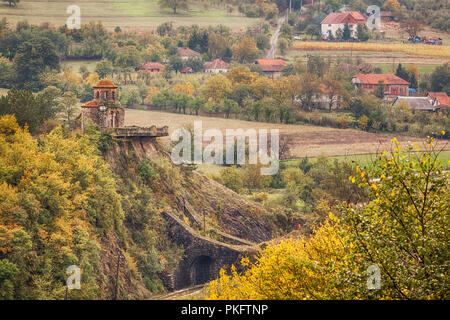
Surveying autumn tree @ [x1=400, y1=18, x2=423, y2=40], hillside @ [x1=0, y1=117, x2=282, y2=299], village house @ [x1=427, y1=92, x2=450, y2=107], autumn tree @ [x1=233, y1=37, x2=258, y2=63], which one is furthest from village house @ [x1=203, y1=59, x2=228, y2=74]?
hillside @ [x1=0, y1=117, x2=282, y2=299]

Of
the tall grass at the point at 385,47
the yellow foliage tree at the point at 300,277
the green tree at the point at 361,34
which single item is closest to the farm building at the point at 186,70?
the tall grass at the point at 385,47

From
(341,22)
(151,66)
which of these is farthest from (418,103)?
(151,66)

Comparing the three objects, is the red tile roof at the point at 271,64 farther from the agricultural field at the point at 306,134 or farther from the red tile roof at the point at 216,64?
the agricultural field at the point at 306,134

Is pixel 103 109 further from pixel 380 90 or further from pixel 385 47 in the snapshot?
pixel 385 47

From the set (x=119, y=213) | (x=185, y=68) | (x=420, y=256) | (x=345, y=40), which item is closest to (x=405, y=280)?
(x=420, y=256)

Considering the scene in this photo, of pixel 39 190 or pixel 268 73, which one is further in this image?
pixel 268 73

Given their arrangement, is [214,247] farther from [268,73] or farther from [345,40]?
[345,40]
